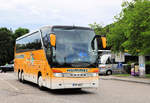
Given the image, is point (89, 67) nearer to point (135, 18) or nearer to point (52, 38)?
point (52, 38)

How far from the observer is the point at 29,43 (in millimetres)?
18672

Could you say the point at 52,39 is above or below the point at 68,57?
above

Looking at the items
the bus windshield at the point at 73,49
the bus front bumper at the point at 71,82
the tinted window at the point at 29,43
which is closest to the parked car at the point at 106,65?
the tinted window at the point at 29,43

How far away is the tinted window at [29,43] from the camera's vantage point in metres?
16.3

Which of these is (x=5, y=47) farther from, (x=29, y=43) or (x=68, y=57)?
(x=68, y=57)

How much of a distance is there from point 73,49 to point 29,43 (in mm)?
5681

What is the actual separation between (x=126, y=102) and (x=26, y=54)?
1016 cm

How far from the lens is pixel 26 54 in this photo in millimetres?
19484

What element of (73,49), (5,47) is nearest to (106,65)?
(73,49)

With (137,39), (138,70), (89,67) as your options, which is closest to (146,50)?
(137,39)

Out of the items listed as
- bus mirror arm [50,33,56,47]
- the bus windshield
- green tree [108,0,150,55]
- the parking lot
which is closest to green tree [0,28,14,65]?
green tree [108,0,150,55]

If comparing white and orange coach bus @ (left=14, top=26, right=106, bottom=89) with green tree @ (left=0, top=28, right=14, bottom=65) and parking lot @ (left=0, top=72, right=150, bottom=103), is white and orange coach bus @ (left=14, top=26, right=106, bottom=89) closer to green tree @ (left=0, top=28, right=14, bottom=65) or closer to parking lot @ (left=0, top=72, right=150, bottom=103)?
parking lot @ (left=0, top=72, right=150, bottom=103)

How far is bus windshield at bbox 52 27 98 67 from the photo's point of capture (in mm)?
13609

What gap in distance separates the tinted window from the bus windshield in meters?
2.14
